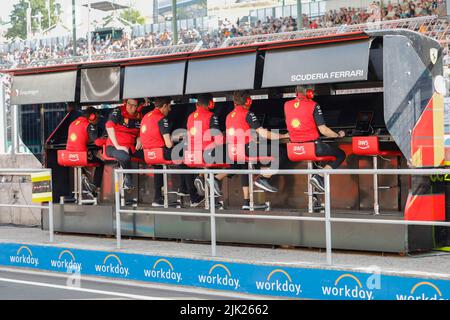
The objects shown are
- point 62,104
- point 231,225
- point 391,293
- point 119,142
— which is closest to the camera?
point 391,293

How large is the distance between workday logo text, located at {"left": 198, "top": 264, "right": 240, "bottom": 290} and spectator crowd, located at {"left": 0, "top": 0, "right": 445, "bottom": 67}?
6.09m

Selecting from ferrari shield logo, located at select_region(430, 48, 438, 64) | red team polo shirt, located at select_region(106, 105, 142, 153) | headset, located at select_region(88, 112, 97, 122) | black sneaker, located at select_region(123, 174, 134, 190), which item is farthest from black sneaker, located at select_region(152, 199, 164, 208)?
ferrari shield logo, located at select_region(430, 48, 438, 64)

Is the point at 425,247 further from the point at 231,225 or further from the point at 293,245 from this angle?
the point at 231,225

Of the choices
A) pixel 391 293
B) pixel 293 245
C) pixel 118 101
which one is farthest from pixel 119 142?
pixel 391 293

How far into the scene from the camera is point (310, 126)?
9.27 meters

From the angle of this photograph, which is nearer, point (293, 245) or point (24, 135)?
point (293, 245)

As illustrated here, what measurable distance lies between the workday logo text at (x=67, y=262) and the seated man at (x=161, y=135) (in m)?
1.43

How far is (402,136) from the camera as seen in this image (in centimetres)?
863

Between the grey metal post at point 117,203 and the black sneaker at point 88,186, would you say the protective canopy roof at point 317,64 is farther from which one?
the black sneaker at point 88,186

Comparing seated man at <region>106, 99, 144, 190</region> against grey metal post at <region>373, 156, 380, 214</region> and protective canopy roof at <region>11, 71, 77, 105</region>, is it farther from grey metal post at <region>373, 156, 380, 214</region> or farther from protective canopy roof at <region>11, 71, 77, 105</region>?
grey metal post at <region>373, 156, 380, 214</region>

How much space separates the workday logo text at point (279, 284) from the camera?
25.7 ft

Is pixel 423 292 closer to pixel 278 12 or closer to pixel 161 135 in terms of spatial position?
pixel 161 135

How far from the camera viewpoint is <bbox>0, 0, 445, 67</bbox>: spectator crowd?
22984 millimetres
